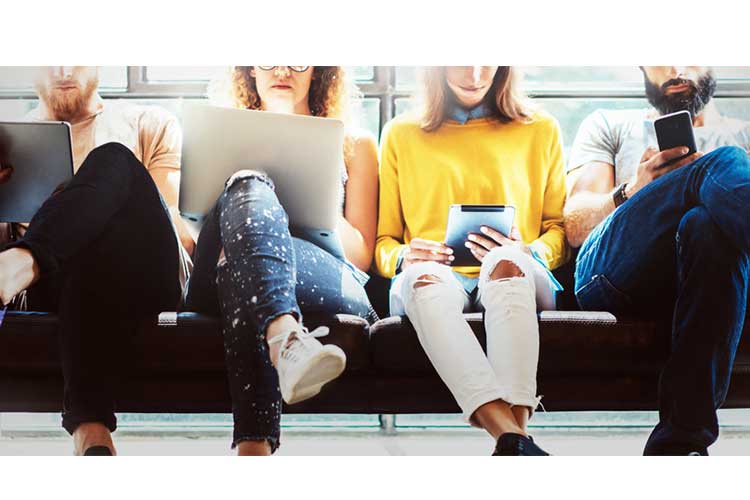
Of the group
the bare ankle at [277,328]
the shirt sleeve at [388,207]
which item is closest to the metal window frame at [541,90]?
the shirt sleeve at [388,207]

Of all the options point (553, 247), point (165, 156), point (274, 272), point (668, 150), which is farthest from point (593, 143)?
point (165, 156)

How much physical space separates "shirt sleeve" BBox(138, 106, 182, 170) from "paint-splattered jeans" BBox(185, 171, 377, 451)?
26 cm

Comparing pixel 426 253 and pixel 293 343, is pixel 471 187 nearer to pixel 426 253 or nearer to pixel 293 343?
pixel 426 253

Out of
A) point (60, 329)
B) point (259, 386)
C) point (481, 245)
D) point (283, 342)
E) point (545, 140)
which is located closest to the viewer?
point (283, 342)

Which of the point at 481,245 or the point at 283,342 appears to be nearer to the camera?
the point at 283,342

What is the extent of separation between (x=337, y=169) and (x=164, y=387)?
2.20ft

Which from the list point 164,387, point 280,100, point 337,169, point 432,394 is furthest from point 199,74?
point 432,394

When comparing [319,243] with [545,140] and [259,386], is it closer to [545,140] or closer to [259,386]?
[259,386]

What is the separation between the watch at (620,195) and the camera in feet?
7.26

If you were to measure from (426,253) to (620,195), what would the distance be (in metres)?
0.52

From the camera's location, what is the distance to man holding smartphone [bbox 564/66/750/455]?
197 cm

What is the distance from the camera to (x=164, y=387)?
2012mm

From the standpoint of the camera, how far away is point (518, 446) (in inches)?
74.0
